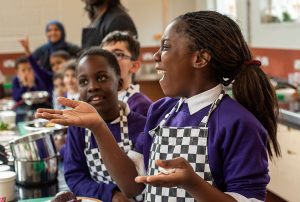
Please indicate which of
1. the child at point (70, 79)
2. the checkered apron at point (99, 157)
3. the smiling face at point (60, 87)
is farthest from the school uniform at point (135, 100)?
the smiling face at point (60, 87)

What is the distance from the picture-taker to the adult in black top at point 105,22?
7.94 feet

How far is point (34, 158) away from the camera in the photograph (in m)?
1.49

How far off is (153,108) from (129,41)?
0.87m

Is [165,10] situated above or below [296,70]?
above

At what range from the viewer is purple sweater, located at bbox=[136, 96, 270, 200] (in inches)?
36.4

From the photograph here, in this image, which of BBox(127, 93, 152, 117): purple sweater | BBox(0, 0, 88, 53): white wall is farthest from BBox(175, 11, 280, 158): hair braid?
BBox(0, 0, 88, 53): white wall

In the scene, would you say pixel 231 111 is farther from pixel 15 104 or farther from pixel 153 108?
pixel 15 104

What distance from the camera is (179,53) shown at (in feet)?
3.39

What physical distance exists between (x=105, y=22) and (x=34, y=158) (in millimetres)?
1196

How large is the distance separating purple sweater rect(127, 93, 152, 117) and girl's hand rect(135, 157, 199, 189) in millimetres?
889

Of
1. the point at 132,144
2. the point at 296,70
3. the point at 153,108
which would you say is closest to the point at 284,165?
the point at 296,70

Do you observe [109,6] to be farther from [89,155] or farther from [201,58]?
[201,58]

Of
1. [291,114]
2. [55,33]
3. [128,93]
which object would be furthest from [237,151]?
[55,33]

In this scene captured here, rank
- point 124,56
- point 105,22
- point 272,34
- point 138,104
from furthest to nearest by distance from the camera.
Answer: point 272,34
point 105,22
point 124,56
point 138,104
